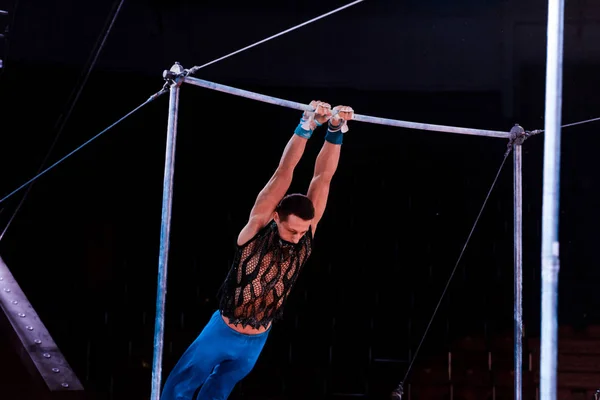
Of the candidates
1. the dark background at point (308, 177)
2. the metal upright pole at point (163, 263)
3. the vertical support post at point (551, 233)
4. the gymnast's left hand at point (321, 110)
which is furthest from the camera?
the dark background at point (308, 177)

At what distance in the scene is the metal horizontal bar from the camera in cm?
441

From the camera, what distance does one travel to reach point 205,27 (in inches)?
199

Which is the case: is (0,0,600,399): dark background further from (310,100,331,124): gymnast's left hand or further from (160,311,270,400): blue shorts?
(310,100,331,124): gymnast's left hand

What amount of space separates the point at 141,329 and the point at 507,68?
335 centimetres

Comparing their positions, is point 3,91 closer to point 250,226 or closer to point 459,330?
point 250,226

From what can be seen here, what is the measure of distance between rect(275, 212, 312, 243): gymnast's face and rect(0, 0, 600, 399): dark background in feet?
6.11

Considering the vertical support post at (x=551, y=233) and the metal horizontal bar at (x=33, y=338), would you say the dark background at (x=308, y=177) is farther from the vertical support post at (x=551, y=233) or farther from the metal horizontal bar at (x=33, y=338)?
the vertical support post at (x=551, y=233)

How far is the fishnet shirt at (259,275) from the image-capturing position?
10.2 ft

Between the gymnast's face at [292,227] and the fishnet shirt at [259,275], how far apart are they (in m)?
0.03

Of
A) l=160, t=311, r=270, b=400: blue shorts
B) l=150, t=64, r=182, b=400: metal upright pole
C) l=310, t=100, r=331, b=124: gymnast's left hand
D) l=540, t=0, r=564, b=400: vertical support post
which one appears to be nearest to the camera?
l=540, t=0, r=564, b=400: vertical support post

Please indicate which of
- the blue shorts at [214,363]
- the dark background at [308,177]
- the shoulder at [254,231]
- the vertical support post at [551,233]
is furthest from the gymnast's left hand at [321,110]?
the dark background at [308,177]

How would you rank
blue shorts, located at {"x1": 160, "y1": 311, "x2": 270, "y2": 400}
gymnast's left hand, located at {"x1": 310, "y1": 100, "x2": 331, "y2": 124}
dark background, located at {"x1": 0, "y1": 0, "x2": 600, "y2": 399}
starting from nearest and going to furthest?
gymnast's left hand, located at {"x1": 310, "y1": 100, "x2": 331, "y2": 124} < blue shorts, located at {"x1": 160, "y1": 311, "x2": 270, "y2": 400} < dark background, located at {"x1": 0, "y1": 0, "x2": 600, "y2": 399}

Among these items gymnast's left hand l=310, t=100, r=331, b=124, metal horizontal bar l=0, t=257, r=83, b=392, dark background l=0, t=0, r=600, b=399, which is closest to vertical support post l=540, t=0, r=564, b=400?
gymnast's left hand l=310, t=100, r=331, b=124

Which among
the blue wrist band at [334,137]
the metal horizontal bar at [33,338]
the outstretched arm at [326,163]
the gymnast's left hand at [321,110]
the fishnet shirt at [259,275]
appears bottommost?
the metal horizontal bar at [33,338]
